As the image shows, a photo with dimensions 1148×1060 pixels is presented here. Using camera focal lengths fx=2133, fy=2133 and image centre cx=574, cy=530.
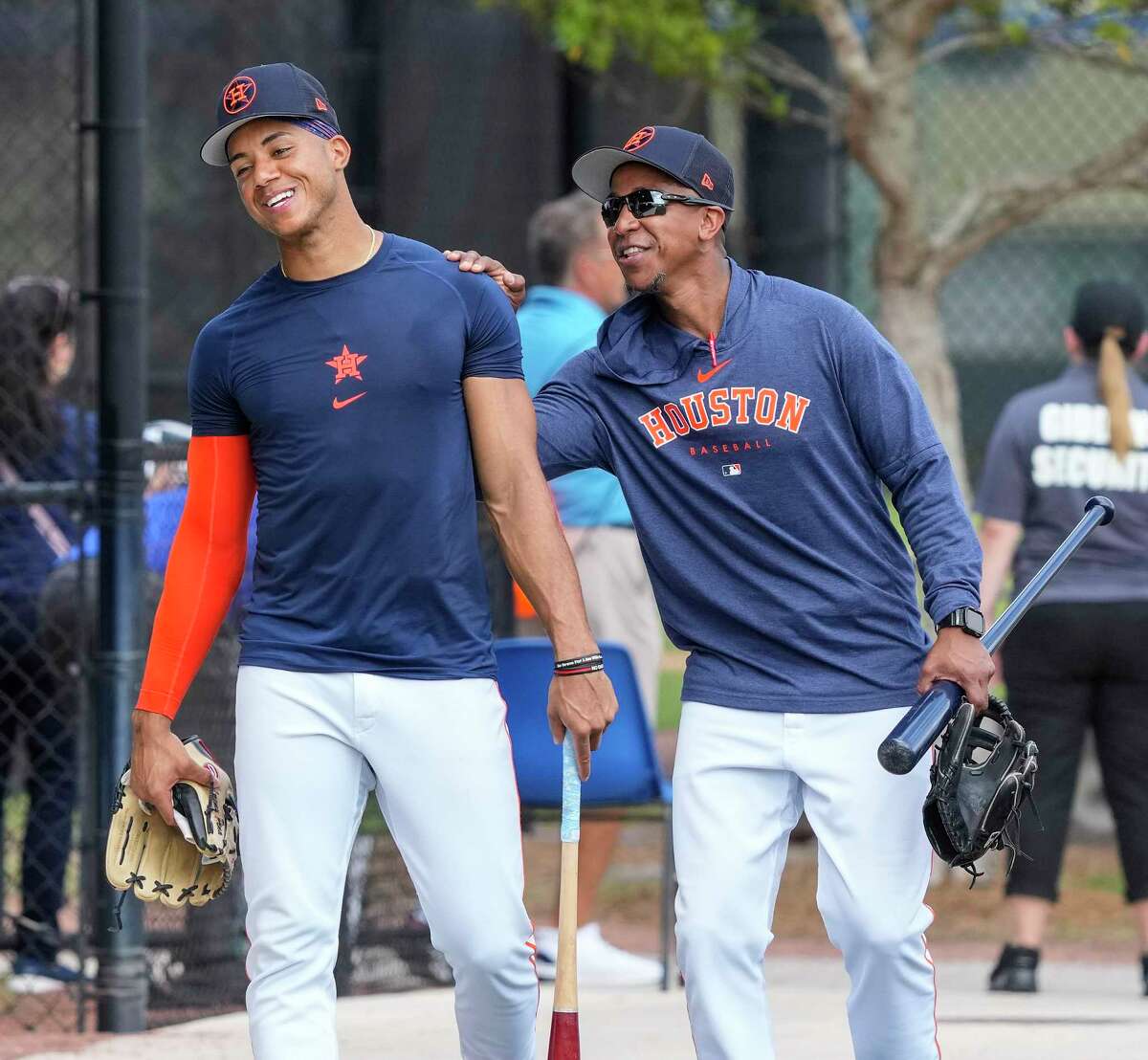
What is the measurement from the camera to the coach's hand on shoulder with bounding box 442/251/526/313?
394cm

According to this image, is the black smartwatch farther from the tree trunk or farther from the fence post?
the tree trunk

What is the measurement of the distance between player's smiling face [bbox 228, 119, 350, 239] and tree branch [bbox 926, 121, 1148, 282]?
13.3 feet

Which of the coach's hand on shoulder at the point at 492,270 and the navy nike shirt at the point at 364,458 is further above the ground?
the coach's hand on shoulder at the point at 492,270

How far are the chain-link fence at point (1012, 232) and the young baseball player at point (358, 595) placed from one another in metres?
4.80

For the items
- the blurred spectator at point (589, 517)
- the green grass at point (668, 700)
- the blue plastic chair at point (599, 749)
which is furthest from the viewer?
the green grass at point (668, 700)

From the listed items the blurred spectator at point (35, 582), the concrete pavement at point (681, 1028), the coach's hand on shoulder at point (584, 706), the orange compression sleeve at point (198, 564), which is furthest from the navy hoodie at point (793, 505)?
the blurred spectator at point (35, 582)

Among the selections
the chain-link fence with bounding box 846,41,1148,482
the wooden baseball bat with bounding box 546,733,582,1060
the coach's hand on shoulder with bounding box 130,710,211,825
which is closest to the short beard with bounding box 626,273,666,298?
the wooden baseball bat with bounding box 546,733,582,1060

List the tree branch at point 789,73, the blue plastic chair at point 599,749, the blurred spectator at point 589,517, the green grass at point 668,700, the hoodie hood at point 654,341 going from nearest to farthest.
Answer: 1. the hoodie hood at point 654,341
2. the blue plastic chair at point 599,749
3. the blurred spectator at point 589,517
4. the tree branch at point 789,73
5. the green grass at point 668,700

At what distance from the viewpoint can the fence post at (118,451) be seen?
5.36 m

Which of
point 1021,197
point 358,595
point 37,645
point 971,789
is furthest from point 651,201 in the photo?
point 1021,197

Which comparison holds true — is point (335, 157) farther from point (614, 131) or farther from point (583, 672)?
point (614, 131)

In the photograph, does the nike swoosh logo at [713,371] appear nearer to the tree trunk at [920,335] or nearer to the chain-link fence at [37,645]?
the chain-link fence at [37,645]

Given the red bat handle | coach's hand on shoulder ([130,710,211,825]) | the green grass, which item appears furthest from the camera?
the green grass

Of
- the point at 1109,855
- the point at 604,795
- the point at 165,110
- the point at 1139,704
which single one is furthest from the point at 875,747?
the point at 165,110
